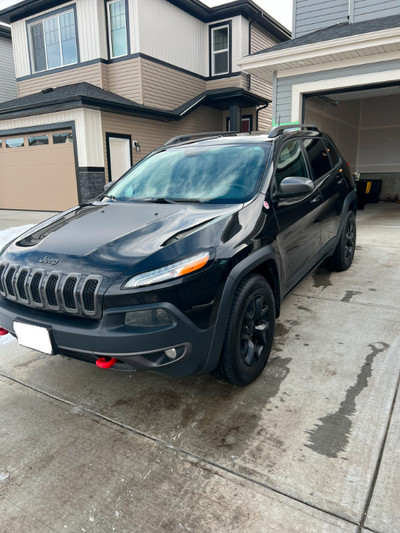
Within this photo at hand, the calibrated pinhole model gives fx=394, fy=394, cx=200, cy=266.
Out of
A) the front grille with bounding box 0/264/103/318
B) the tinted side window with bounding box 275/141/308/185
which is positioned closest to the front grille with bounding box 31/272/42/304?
the front grille with bounding box 0/264/103/318

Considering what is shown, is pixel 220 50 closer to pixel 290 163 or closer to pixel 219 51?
pixel 219 51

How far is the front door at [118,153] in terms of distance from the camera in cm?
1193

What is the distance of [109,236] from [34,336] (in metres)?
0.73

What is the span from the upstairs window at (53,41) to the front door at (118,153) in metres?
3.64

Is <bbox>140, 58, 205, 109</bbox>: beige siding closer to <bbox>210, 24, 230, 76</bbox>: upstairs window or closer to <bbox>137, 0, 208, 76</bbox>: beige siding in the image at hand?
<bbox>137, 0, 208, 76</bbox>: beige siding

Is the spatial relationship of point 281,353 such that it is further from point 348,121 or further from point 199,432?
point 348,121

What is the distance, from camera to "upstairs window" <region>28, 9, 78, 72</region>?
13.2m

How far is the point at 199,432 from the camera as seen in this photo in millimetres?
2309

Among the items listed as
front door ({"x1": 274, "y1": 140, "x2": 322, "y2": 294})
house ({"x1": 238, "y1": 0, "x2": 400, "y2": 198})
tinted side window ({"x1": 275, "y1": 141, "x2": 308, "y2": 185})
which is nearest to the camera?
front door ({"x1": 274, "y1": 140, "x2": 322, "y2": 294})

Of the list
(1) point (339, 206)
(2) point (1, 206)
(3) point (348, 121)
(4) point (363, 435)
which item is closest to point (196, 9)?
(3) point (348, 121)

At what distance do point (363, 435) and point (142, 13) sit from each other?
13.5 metres

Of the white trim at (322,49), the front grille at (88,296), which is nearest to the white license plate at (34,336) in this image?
the front grille at (88,296)

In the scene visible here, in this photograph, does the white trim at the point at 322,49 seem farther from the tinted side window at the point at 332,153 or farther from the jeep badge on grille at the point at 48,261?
the jeep badge on grille at the point at 48,261

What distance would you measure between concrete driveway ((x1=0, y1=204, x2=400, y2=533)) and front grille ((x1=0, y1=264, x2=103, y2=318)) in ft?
2.57
